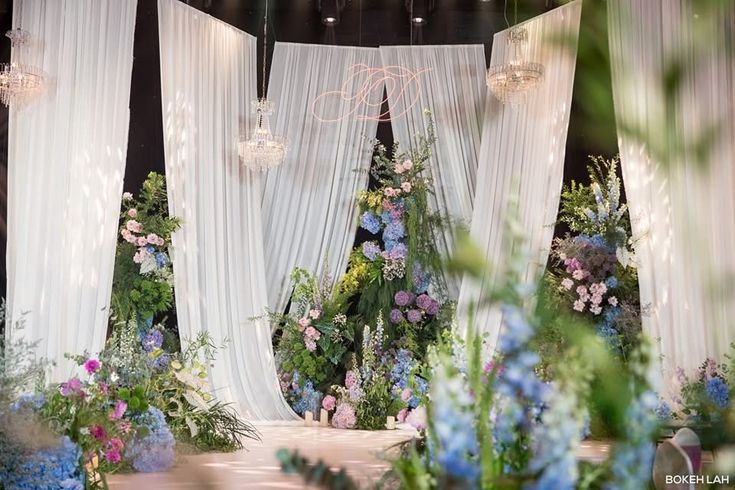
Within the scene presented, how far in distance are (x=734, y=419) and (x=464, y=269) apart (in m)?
0.17

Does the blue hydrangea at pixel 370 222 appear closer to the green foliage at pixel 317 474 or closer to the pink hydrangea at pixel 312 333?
the pink hydrangea at pixel 312 333

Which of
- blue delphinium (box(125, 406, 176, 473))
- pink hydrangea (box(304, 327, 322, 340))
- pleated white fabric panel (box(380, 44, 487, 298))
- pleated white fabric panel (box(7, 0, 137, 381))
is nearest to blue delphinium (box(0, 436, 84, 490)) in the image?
blue delphinium (box(125, 406, 176, 473))

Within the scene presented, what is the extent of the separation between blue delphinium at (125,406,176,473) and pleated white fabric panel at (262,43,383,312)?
118 inches

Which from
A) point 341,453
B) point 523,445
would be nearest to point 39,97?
point 341,453

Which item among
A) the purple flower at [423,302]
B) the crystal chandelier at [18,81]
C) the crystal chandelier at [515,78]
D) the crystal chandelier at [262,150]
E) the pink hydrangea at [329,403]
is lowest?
the pink hydrangea at [329,403]

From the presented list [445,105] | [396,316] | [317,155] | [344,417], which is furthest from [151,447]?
[445,105]

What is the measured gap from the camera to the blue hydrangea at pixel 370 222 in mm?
7539

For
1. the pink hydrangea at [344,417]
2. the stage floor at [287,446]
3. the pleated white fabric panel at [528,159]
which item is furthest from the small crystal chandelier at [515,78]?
the pink hydrangea at [344,417]

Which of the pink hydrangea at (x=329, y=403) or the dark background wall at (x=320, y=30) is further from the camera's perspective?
the dark background wall at (x=320, y=30)

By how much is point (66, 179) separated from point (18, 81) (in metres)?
0.71

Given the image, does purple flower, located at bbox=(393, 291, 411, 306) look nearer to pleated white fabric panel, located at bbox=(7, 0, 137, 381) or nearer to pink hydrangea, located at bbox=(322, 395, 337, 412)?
pink hydrangea, located at bbox=(322, 395, 337, 412)

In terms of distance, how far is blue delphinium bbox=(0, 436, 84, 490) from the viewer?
3.29m

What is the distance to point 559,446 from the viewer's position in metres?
0.65

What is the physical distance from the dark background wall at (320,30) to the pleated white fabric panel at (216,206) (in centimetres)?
64
